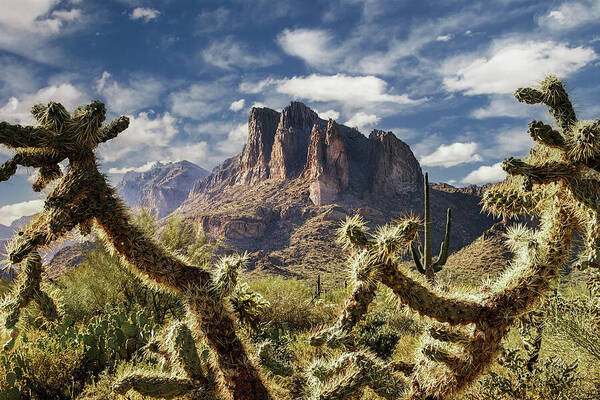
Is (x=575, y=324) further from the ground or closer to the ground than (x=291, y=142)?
closer to the ground

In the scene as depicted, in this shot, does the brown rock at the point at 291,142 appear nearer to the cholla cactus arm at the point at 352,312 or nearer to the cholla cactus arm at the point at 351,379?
the cholla cactus arm at the point at 351,379

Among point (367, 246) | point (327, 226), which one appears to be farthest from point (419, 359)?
point (327, 226)

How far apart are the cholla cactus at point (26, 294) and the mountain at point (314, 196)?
44880 millimetres

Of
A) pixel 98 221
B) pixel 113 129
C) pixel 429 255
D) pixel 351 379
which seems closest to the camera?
pixel 98 221

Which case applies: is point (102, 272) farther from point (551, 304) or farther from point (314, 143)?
point (314, 143)

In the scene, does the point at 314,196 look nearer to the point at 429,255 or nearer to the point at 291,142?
the point at 291,142

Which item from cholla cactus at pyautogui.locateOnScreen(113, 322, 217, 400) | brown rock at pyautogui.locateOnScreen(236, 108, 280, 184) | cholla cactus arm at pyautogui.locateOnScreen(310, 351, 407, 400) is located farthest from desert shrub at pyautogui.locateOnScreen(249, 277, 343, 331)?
brown rock at pyautogui.locateOnScreen(236, 108, 280, 184)

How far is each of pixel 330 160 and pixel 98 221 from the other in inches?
4493

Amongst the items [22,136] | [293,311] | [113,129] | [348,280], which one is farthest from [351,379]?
[293,311]

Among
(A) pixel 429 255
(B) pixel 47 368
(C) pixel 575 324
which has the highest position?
(A) pixel 429 255

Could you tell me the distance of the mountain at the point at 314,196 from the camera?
6638 cm

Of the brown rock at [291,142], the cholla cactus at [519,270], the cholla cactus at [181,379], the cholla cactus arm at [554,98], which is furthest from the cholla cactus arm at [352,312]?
the brown rock at [291,142]

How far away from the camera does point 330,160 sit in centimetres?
11538

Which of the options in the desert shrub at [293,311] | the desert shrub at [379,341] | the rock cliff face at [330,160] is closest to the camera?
the desert shrub at [379,341]
